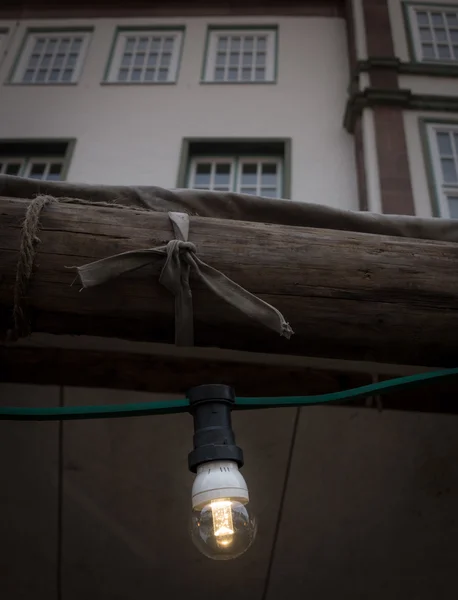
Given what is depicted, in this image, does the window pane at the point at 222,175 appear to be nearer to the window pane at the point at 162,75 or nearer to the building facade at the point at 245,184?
the building facade at the point at 245,184

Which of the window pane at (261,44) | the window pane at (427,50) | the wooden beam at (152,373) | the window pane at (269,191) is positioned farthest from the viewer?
the window pane at (261,44)

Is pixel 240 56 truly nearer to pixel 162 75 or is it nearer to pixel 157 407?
pixel 162 75

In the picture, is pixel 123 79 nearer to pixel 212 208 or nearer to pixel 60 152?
pixel 60 152

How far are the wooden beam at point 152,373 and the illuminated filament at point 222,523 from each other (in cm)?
102

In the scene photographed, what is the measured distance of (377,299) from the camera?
182 cm

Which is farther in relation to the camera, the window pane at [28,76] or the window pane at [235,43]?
the window pane at [235,43]

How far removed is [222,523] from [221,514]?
0.02 m

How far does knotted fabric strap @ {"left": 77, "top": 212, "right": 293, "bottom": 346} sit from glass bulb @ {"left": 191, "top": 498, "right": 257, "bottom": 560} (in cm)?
49

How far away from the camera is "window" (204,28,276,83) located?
745cm

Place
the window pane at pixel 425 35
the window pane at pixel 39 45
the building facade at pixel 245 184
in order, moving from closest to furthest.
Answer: the building facade at pixel 245 184 < the window pane at pixel 425 35 < the window pane at pixel 39 45

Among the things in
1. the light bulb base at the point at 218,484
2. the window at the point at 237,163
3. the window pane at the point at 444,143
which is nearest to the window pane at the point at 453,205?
the window pane at the point at 444,143

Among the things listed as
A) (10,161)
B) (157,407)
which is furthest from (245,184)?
(157,407)

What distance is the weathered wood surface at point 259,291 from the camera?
1755 mm

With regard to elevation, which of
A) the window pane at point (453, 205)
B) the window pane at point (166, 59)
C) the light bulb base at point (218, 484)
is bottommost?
the light bulb base at point (218, 484)
